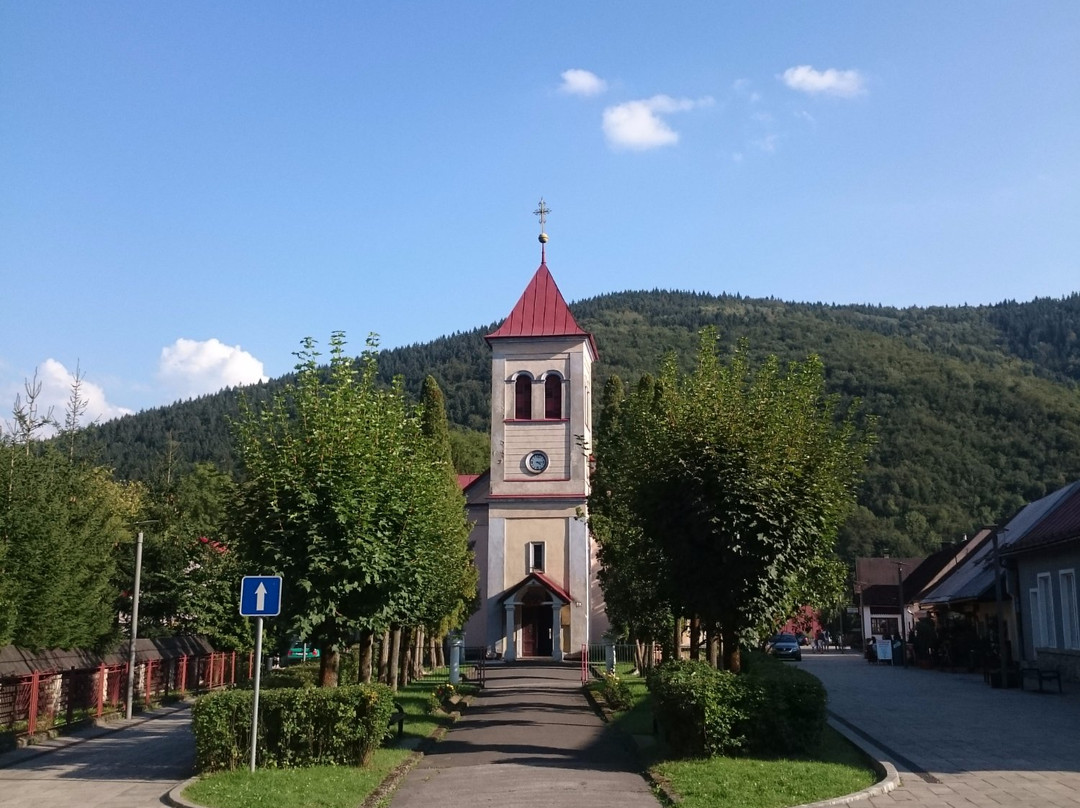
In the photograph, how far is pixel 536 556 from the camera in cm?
4844

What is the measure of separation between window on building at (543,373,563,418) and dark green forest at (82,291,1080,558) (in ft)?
80.3

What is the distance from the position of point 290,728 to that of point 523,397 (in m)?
34.5

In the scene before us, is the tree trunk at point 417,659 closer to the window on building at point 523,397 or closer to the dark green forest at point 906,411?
the window on building at point 523,397

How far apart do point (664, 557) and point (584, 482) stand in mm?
30533

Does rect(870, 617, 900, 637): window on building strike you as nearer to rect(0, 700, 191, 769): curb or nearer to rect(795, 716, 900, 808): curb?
rect(0, 700, 191, 769): curb

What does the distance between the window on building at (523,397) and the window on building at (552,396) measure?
72 cm

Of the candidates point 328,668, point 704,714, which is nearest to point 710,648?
point 704,714

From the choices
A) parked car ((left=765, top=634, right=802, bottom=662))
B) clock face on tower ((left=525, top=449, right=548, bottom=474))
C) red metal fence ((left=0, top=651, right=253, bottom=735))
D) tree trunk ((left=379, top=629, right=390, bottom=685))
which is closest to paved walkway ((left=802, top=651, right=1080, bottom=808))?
tree trunk ((left=379, top=629, right=390, bottom=685))

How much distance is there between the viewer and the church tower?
157ft

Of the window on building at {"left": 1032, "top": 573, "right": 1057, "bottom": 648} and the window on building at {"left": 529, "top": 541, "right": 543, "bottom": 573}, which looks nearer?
the window on building at {"left": 1032, "top": 573, "right": 1057, "bottom": 648}

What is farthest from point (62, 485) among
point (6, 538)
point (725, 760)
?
point (725, 760)

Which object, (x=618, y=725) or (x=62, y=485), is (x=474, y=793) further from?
(x=62, y=485)

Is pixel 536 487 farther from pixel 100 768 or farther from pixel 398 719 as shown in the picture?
pixel 100 768

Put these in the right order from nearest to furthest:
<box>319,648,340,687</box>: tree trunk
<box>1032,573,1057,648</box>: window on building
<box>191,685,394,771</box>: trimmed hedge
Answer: <box>191,685,394,771</box>: trimmed hedge, <box>319,648,340,687</box>: tree trunk, <box>1032,573,1057,648</box>: window on building
